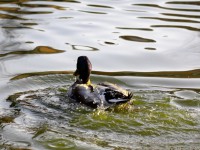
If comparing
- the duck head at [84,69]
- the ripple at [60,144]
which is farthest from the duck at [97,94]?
the ripple at [60,144]

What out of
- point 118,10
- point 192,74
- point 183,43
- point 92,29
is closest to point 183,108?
point 192,74

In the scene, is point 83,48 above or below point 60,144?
above

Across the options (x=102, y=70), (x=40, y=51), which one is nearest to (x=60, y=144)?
(x=102, y=70)

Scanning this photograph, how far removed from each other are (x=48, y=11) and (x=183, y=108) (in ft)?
20.8

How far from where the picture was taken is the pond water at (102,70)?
6.39 meters

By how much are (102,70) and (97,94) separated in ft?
6.15

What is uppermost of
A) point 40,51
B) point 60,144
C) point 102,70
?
point 40,51

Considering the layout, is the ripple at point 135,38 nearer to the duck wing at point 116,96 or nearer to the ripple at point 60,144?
the duck wing at point 116,96

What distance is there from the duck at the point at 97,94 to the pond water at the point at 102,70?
3.7 inches

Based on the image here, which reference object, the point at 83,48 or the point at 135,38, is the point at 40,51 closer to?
the point at 83,48

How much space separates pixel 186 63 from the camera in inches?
375

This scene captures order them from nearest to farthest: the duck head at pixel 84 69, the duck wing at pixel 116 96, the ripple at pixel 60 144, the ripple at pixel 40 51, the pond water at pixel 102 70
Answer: the ripple at pixel 60 144
the pond water at pixel 102 70
the duck wing at pixel 116 96
the duck head at pixel 84 69
the ripple at pixel 40 51

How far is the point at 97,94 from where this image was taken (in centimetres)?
718

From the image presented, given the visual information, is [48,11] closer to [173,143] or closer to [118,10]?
[118,10]
